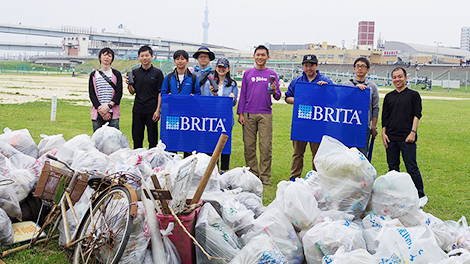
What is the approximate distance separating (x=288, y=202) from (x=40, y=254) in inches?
85.3

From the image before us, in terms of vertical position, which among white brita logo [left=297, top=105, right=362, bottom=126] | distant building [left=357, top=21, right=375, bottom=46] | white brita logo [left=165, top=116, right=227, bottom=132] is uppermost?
distant building [left=357, top=21, right=375, bottom=46]

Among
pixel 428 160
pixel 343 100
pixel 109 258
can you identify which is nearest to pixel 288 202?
pixel 109 258

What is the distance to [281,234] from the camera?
3.43 m

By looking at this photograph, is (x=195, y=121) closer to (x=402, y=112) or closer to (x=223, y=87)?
(x=223, y=87)

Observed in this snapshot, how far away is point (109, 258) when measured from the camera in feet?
10.1

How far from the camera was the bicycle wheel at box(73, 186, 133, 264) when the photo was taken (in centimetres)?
314

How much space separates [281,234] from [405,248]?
0.96m

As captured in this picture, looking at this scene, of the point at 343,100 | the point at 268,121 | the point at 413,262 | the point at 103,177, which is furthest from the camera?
the point at 268,121

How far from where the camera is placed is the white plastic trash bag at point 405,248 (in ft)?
9.70

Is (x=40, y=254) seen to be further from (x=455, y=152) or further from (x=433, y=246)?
(x=455, y=152)

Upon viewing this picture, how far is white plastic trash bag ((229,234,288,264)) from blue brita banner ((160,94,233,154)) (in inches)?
99.0

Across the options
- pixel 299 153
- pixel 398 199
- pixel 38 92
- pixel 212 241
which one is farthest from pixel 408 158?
pixel 38 92

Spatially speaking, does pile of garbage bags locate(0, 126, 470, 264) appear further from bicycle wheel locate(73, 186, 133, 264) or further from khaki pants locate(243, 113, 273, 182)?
khaki pants locate(243, 113, 273, 182)

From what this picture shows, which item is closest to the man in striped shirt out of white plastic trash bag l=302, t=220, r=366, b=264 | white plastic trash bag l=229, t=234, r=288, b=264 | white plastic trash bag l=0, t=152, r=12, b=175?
white plastic trash bag l=0, t=152, r=12, b=175
